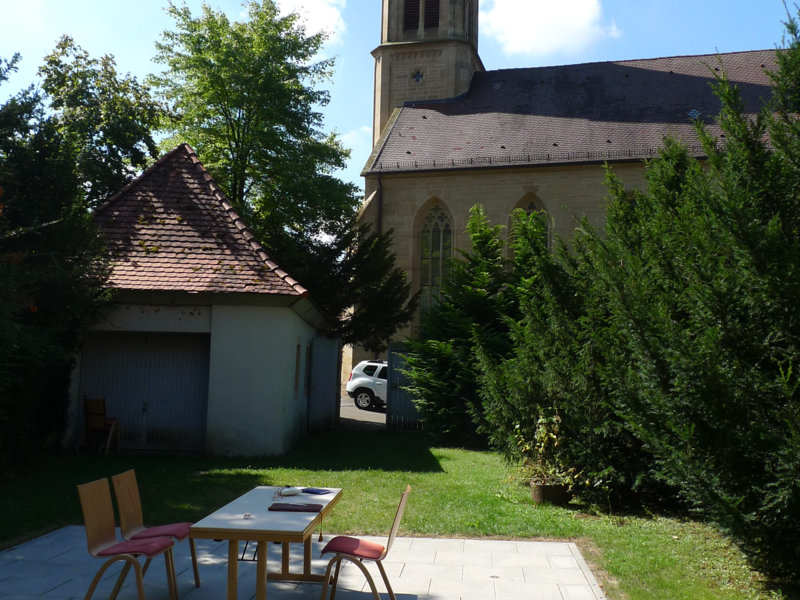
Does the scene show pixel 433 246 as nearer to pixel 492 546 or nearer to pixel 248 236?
pixel 248 236

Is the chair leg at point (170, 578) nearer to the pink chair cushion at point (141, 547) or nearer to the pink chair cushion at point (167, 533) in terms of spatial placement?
the pink chair cushion at point (141, 547)

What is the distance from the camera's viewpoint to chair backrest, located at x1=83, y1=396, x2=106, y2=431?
40.5 feet

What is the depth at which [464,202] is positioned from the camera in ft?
85.9

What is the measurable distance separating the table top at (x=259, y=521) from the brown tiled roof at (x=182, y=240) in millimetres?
6921

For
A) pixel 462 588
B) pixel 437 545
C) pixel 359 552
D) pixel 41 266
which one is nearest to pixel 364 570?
pixel 359 552

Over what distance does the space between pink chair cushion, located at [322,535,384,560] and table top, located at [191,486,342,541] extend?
0.21 meters

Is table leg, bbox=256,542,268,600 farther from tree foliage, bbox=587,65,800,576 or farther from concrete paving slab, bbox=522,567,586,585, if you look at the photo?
tree foliage, bbox=587,65,800,576

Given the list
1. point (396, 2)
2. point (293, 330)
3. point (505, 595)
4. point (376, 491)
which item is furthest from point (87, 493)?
point (396, 2)

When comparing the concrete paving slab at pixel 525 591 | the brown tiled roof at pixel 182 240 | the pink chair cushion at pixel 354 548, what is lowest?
the concrete paving slab at pixel 525 591

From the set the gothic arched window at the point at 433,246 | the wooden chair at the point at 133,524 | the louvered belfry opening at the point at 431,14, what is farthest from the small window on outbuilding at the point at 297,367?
the louvered belfry opening at the point at 431,14

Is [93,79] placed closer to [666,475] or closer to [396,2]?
[396,2]

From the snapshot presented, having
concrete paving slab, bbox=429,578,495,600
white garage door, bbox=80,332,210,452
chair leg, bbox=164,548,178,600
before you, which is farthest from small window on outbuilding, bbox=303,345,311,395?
chair leg, bbox=164,548,178,600

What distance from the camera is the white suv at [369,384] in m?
23.7

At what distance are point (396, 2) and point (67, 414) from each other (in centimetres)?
2593
